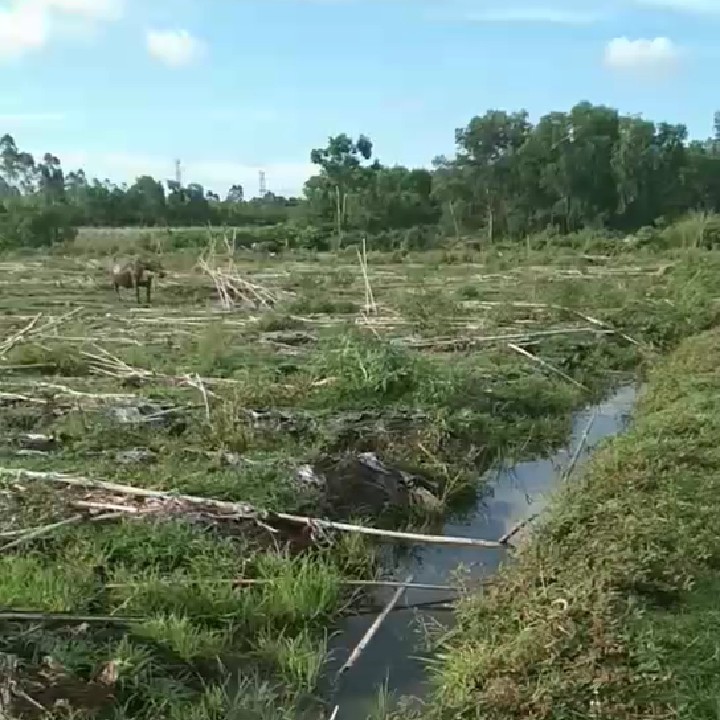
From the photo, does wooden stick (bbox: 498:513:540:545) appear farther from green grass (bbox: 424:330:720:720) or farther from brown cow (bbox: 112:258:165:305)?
brown cow (bbox: 112:258:165:305)

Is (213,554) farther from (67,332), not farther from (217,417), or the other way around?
(67,332)

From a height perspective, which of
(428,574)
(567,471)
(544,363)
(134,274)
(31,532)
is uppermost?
(134,274)

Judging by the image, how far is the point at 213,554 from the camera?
432 cm

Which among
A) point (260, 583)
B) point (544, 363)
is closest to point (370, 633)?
point (260, 583)

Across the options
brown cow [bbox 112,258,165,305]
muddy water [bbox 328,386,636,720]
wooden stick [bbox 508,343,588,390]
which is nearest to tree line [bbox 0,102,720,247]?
brown cow [bbox 112,258,165,305]

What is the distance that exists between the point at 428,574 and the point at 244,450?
67.4 inches

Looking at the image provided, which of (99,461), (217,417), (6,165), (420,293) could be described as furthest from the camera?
(6,165)

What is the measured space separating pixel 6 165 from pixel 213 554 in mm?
41273

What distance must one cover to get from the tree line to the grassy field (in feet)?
48.1

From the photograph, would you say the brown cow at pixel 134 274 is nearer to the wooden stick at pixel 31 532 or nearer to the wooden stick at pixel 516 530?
the wooden stick at pixel 31 532

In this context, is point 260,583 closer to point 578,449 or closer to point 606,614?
point 606,614

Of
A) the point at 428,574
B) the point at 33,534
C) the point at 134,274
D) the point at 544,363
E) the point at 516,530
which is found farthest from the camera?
the point at 134,274

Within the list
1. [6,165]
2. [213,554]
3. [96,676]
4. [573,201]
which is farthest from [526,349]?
[6,165]

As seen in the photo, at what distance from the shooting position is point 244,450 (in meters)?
5.92
